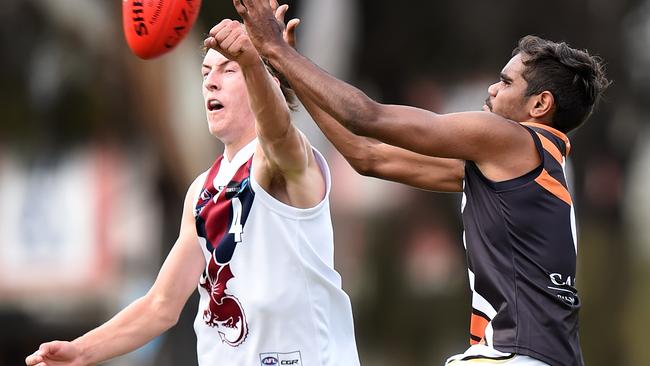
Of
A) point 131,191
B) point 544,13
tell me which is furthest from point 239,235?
point 544,13

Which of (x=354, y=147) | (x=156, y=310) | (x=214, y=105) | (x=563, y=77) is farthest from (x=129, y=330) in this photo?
(x=563, y=77)

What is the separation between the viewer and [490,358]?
15.8ft

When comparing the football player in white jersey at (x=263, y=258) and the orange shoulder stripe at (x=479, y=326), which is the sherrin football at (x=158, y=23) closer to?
the football player in white jersey at (x=263, y=258)

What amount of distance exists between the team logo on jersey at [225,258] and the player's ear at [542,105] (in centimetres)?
124

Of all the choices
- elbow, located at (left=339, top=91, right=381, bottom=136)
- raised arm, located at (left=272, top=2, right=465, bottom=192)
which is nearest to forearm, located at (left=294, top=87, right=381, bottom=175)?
raised arm, located at (left=272, top=2, right=465, bottom=192)

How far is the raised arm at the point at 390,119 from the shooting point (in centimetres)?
482

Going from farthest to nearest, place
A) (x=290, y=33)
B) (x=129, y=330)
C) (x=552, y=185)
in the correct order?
(x=129, y=330) < (x=290, y=33) < (x=552, y=185)

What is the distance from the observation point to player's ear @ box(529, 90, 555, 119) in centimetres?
518

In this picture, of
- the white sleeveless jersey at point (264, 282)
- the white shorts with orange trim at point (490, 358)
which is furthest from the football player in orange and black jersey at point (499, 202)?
the white sleeveless jersey at point (264, 282)

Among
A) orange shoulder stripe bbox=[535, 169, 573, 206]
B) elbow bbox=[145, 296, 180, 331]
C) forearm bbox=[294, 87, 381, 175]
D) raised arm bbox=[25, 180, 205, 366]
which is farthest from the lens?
elbow bbox=[145, 296, 180, 331]

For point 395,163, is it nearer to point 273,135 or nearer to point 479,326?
point 273,135

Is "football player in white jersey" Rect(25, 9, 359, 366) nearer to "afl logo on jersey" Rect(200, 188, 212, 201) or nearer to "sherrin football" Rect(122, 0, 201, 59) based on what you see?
"afl logo on jersey" Rect(200, 188, 212, 201)

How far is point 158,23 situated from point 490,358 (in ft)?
6.32

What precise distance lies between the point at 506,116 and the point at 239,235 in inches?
48.7
